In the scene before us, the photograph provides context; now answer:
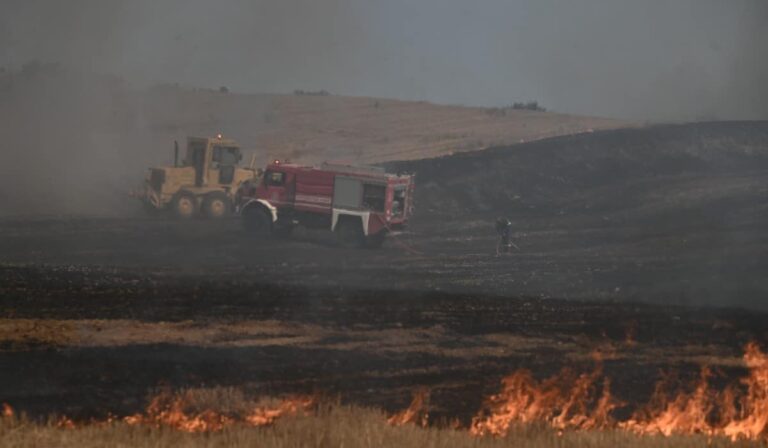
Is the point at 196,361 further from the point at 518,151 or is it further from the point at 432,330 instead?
the point at 518,151

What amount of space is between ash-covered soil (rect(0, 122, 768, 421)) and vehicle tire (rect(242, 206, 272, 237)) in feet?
1.39

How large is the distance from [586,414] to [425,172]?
124ft

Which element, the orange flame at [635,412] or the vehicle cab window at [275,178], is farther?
the vehicle cab window at [275,178]

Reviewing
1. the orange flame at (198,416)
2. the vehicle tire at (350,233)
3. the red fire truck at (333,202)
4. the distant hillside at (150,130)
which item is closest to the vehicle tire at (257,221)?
the red fire truck at (333,202)

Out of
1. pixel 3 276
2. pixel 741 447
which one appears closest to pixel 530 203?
pixel 3 276

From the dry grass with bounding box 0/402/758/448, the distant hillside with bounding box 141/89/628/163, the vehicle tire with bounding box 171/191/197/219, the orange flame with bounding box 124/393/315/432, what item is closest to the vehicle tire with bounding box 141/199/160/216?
the vehicle tire with bounding box 171/191/197/219

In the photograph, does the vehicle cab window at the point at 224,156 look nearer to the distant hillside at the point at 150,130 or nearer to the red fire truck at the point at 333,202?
the red fire truck at the point at 333,202

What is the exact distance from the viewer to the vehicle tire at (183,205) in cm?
4181

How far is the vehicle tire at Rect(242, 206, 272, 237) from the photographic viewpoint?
36969 millimetres

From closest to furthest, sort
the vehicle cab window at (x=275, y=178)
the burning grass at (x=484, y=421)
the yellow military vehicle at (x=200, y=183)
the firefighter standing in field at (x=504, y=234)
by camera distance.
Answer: the burning grass at (x=484, y=421) < the firefighter standing in field at (x=504, y=234) < the vehicle cab window at (x=275, y=178) < the yellow military vehicle at (x=200, y=183)

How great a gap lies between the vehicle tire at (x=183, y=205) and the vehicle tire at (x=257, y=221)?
16.7 feet

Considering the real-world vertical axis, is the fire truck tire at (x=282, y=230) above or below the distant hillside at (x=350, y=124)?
below

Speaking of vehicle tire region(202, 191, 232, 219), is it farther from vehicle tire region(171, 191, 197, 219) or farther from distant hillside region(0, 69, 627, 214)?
distant hillside region(0, 69, 627, 214)

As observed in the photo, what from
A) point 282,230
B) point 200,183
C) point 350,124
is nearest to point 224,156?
point 200,183
